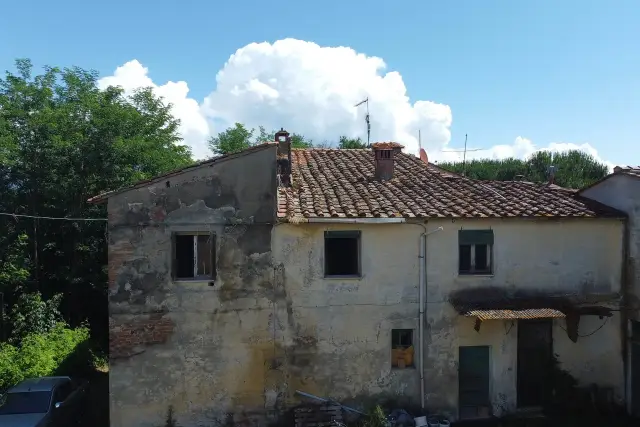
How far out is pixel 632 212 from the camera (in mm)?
12578

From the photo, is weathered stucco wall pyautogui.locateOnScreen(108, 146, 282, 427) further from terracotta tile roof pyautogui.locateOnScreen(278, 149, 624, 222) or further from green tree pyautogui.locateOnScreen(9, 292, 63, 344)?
green tree pyautogui.locateOnScreen(9, 292, 63, 344)

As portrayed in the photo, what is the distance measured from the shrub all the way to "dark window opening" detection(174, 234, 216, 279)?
7.16 meters

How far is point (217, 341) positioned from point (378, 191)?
574 centimetres

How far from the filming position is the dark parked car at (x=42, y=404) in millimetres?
11500

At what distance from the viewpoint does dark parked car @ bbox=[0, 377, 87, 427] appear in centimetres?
1150

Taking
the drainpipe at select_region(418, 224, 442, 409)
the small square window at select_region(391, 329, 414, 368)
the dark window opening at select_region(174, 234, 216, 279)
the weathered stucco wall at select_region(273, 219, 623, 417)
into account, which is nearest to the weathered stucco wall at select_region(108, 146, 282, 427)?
the dark window opening at select_region(174, 234, 216, 279)

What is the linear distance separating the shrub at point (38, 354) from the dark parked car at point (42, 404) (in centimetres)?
241

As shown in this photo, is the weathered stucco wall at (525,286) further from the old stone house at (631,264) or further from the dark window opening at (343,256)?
the dark window opening at (343,256)

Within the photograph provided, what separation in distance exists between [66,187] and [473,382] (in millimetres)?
17552

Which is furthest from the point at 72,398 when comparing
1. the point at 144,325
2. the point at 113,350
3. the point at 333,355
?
the point at 333,355

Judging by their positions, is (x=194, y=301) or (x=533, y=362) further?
(x=533, y=362)

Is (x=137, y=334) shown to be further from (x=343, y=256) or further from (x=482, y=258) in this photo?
(x=482, y=258)

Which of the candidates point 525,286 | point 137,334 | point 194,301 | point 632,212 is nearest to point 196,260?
point 194,301

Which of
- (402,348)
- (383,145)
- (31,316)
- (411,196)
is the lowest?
(31,316)
